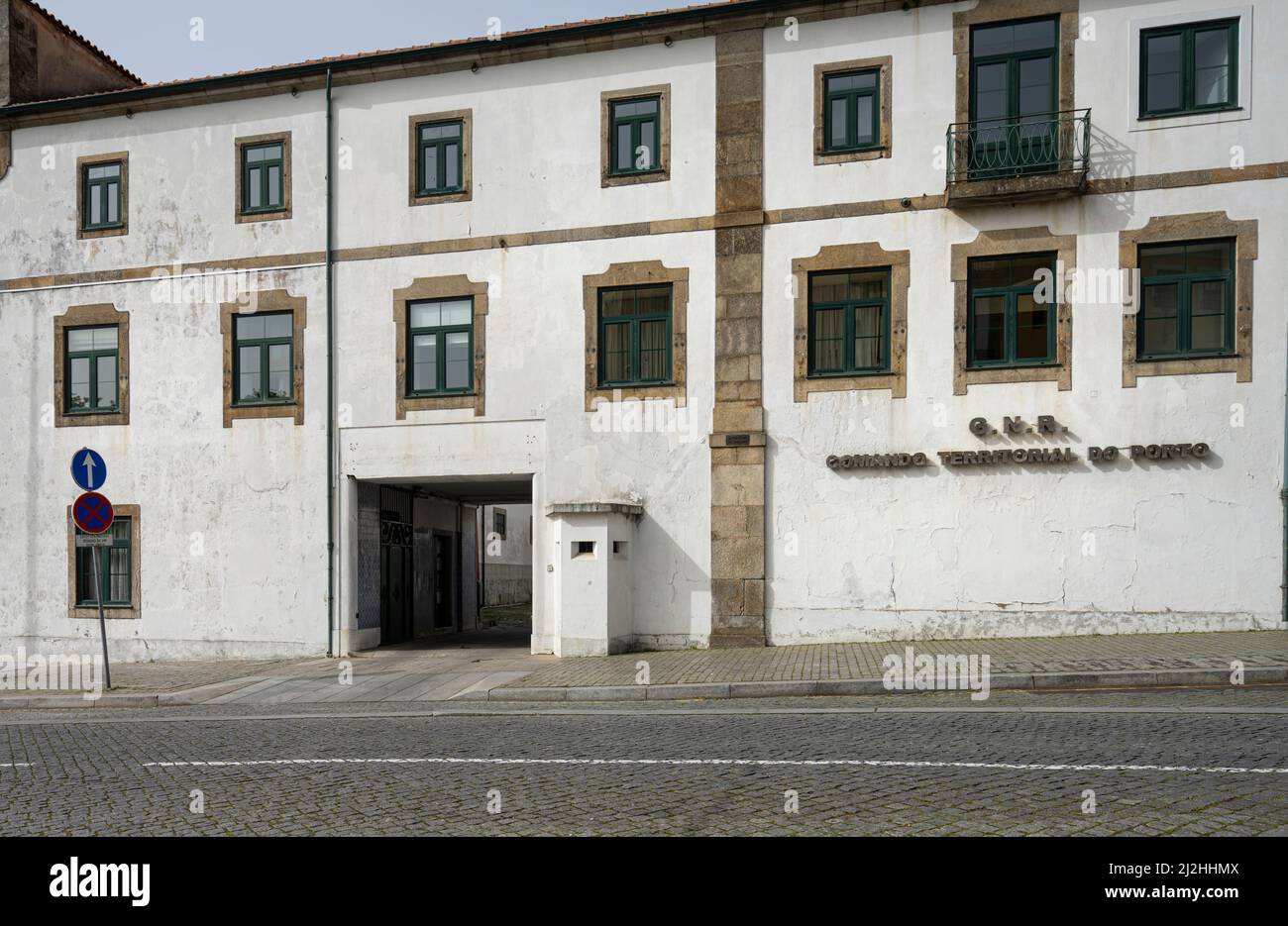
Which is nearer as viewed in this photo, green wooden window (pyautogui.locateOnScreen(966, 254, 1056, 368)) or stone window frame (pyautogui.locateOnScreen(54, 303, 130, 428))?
green wooden window (pyautogui.locateOnScreen(966, 254, 1056, 368))

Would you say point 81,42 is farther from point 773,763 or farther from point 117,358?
point 773,763

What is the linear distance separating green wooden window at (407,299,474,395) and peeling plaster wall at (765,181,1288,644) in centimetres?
516

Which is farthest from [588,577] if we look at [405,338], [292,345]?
[292,345]

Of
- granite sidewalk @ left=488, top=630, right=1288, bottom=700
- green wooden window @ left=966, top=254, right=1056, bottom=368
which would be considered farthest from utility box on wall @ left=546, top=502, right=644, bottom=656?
green wooden window @ left=966, top=254, right=1056, bottom=368

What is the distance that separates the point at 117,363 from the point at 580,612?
10295 millimetres

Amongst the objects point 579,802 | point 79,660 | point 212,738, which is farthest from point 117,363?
point 579,802

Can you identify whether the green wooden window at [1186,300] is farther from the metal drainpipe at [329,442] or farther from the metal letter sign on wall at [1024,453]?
the metal drainpipe at [329,442]

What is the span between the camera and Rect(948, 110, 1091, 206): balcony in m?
15.6

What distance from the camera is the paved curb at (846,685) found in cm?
1166

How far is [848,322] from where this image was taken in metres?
16.8

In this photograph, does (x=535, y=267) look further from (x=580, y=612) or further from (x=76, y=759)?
(x=76, y=759)

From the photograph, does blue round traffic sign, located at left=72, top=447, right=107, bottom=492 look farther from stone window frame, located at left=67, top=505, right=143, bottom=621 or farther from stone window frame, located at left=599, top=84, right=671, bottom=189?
stone window frame, located at left=599, top=84, right=671, bottom=189
